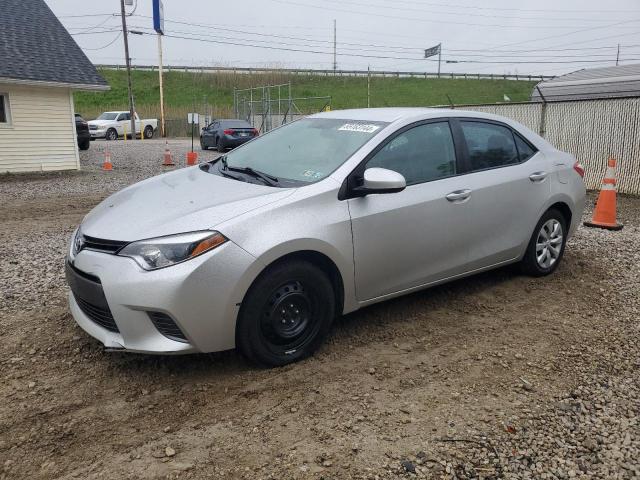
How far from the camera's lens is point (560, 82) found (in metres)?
17.5

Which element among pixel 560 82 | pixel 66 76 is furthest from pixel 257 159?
pixel 560 82

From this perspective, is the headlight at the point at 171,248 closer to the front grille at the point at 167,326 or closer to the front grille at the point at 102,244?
the front grille at the point at 102,244

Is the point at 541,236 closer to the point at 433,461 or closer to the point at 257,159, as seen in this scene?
the point at 257,159

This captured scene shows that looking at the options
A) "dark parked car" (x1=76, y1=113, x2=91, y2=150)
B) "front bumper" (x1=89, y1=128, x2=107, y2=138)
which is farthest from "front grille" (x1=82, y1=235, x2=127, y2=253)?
"front bumper" (x1=89, y1=128, x2=107, y2=138)

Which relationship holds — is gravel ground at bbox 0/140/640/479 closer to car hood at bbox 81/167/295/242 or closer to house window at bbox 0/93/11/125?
car hood at bbox 81/167/295/242

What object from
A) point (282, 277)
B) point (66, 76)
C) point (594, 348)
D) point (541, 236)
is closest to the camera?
point (282, 277)

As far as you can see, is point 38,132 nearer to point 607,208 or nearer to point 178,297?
point 607,208

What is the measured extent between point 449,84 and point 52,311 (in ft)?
208

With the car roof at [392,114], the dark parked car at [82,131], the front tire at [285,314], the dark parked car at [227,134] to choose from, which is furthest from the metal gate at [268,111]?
the front tire at [285,314]

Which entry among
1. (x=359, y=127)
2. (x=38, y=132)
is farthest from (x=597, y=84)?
(x=38, y=132)

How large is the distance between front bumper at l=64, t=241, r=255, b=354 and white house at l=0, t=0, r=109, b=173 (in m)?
13.4

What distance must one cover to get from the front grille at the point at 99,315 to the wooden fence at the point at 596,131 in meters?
10.7

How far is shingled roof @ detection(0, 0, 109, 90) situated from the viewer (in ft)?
48.2

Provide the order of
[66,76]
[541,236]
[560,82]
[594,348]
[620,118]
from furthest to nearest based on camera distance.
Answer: [560,82]
[66,76]
[620,118]
[541,236]
[594,348]
